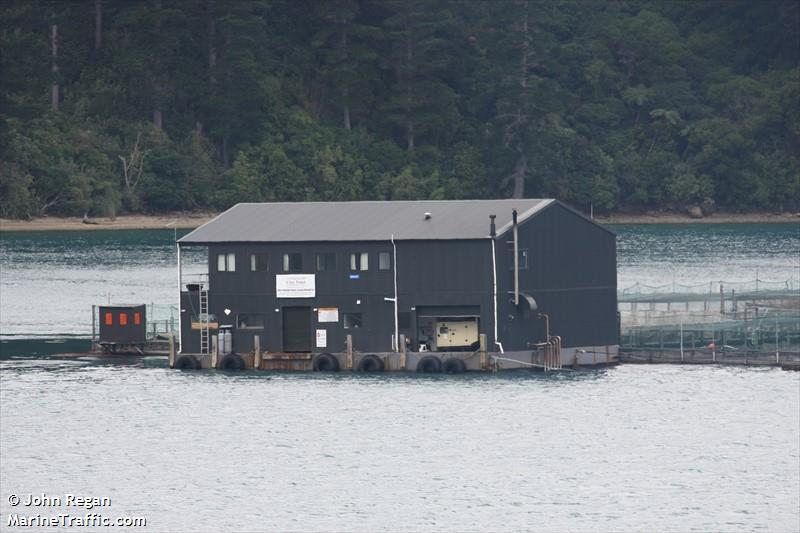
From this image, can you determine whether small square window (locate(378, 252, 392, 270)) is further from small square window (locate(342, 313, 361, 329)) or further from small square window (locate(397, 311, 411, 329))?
small square window (locate(342, 313, 361, 329))

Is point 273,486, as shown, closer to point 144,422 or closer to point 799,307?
point 144,422

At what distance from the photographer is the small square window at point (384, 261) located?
98375 mm

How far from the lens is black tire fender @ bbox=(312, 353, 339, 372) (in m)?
98.5

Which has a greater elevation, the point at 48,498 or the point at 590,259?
the point at 590,259

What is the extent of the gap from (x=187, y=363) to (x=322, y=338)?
7575 millimetres

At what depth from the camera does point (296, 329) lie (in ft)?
327

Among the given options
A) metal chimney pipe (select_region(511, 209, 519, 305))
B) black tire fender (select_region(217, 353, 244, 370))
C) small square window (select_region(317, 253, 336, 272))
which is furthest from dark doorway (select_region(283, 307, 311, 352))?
metal chimney pipe (select_region(511, 209, 519, 305))

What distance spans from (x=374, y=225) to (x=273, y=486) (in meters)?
24.3

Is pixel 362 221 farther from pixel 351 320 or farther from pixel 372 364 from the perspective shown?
pixel 372 364

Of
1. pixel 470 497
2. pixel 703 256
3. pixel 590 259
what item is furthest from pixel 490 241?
pixel 703 256

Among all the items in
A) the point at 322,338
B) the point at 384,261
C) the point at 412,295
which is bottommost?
the point at 322,338

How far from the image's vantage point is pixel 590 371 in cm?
10025

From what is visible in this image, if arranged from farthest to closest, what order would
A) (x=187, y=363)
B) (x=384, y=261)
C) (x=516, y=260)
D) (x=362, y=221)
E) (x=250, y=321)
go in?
(x=362, y=221) → (x=187, y=363) → (x=250, y=321) → (x=384, y=261) → (x=516, y=260)

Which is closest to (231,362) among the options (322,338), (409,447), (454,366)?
(322,338)
